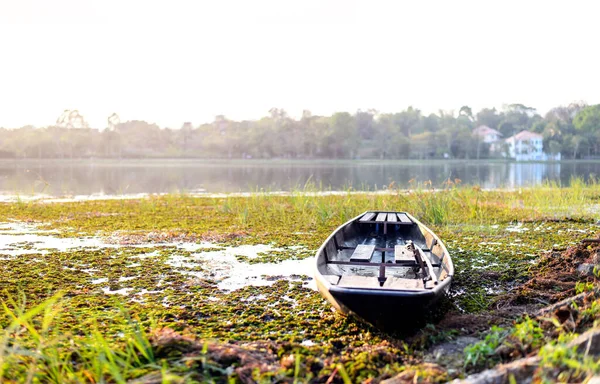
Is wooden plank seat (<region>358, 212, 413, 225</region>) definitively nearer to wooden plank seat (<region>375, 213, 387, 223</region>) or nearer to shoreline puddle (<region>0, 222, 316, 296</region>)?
wooden plank seat (<region>375, 213, 387, 223</region>)

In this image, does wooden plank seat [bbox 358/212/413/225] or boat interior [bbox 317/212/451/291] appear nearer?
boat interior [bbox 317/212/451/291]

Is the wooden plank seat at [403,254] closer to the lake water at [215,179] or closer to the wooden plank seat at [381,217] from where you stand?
the wooden plank seat at [381,217]

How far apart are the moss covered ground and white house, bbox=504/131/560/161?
1892 inches

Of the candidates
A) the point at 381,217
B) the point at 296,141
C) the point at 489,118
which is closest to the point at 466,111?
the point at 489,118

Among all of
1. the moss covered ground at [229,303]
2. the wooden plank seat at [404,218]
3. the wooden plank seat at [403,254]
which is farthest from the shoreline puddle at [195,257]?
the wooden plank seat at [404,218]

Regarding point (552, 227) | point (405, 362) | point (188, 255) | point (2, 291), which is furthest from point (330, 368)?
point (552, 227)

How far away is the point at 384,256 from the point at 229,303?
1.94 m

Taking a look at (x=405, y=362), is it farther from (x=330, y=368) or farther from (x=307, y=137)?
(x=307, y=137)

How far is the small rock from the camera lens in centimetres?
389

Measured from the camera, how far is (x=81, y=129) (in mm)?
46531

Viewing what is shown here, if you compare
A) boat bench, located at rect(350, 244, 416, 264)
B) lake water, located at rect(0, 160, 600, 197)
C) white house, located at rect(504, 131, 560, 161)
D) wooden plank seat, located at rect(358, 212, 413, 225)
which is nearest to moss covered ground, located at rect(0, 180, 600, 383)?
boat bench, located at rect(350, 244, 416, 264)

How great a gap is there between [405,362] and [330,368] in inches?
16.0

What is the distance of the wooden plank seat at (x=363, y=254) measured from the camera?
4.46 m

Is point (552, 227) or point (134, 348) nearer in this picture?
point (134, 348)
